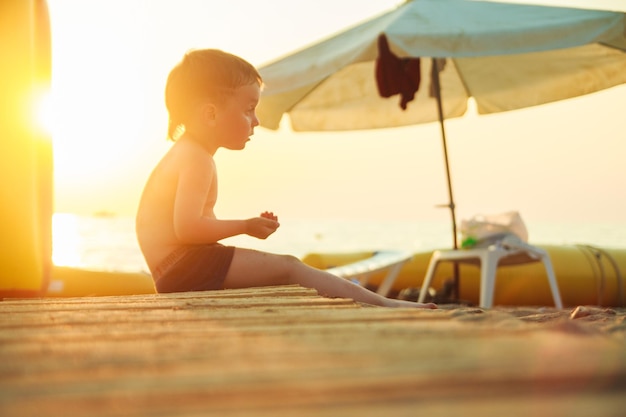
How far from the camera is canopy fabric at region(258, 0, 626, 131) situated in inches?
161

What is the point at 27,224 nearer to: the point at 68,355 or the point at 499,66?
the point at 68,355

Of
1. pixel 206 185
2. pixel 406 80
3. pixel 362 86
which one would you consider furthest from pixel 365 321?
pixel 362 86

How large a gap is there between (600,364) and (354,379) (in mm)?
333

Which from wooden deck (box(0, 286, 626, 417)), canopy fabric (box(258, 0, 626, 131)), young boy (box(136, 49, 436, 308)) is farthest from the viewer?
canopy fabric (box(258, 0, 626, 131))

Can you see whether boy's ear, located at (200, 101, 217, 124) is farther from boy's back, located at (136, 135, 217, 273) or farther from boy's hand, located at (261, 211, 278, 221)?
boy's hand, located at (261, 211, 278, 221)

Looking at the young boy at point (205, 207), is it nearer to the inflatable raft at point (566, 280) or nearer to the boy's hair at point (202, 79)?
the boy's hair at point (202, 79)

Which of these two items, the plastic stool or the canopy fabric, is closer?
the canopy fabric

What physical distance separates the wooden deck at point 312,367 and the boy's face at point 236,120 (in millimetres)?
1636

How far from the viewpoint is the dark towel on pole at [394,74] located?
412 cm

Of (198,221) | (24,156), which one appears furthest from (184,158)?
(24,156)

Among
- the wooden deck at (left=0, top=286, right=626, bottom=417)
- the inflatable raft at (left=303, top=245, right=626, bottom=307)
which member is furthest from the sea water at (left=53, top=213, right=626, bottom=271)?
the wooden deck at (left=0, top=286, right=626, bottom=417)

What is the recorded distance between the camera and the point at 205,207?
9.53 ft

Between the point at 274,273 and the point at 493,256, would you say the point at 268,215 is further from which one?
the point at 493,256

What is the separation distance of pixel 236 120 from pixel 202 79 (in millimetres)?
247
